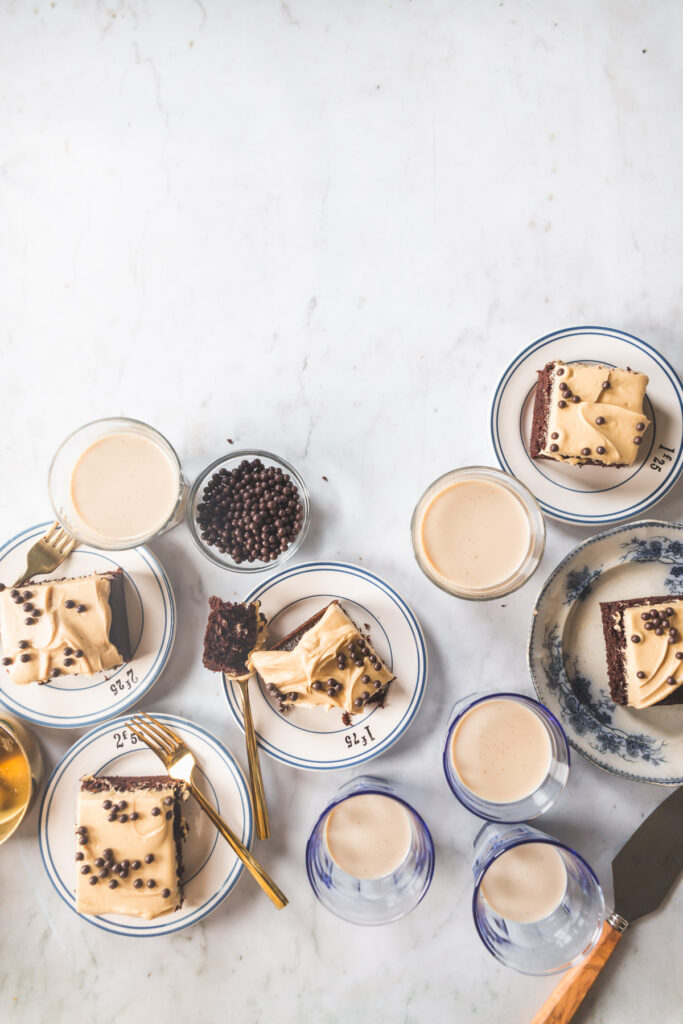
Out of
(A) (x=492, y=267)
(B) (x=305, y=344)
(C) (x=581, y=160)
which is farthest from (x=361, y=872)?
(C) (x=581, y=160)

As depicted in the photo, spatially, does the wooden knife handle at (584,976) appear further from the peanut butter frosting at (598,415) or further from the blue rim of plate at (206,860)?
the peanut butter frosting at (598,415)

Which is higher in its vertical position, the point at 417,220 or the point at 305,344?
the point at 417,220

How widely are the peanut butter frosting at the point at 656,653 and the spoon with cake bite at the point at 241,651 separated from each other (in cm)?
105

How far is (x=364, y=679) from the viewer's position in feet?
5.84

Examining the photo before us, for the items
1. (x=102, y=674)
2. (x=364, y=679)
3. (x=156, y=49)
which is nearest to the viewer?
(x=364, y=679)

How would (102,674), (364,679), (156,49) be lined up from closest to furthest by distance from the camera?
(364,679) → (102,674) → (156,49)

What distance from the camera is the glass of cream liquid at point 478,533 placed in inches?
70.1

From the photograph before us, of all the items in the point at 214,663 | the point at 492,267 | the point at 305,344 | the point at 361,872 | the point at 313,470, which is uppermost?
the point at 492,267

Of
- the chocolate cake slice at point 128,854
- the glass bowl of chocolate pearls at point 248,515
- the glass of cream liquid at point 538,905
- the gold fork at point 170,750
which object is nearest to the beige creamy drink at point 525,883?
the glass of cream liquid at point 538,905

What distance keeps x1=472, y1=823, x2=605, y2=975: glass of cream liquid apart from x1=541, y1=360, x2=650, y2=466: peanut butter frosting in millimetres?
1073

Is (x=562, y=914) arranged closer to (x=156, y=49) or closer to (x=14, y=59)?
(x=156, y=49)

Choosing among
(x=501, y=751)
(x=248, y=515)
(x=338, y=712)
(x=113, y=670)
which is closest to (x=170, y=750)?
(x=113, y=670)

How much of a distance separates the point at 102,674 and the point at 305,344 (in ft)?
3.88

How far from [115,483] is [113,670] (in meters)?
0.56
